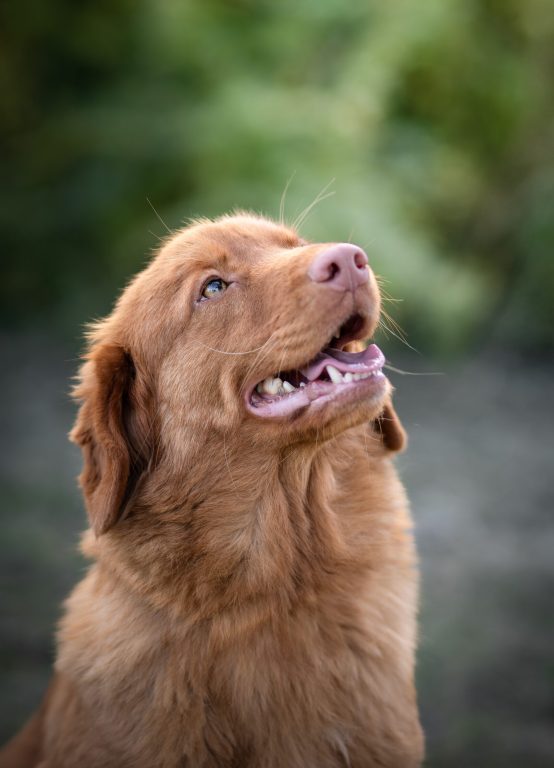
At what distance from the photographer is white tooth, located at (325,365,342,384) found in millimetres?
3111

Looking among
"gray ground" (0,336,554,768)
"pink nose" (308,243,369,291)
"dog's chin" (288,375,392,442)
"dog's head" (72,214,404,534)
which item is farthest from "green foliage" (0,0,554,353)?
"dog's chin" (288,375,392,442)

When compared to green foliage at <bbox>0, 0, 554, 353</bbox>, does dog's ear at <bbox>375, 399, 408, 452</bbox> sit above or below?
below

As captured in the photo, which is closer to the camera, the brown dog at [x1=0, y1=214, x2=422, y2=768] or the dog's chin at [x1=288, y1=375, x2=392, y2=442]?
Result: the dog's chin at [x1=288, y1=375, x2=392, y2=442]

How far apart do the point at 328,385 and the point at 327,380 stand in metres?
0.09

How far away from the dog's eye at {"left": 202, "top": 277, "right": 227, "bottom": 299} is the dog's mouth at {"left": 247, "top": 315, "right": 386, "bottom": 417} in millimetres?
444

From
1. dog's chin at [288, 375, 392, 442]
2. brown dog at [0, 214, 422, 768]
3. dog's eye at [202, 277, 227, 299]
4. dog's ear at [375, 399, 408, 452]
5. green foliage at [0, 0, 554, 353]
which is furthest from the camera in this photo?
green foliage at [0, 0, 554, 353]

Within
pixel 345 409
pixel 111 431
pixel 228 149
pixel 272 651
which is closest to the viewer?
pixel 345 409

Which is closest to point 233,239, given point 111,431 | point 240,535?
point 111,431

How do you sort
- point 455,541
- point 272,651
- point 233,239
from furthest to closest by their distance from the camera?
point 455,541 < point 233,239 < point 272,651

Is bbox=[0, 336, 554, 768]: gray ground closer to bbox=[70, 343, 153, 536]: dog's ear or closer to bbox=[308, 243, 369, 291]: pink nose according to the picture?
bbox=[70, 343, 153, 536]: dog's ear

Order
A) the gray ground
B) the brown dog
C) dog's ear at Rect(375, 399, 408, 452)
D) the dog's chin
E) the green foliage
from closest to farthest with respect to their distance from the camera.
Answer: the dog's chin < the brown dog < dog's ear at Rect(375, 399, 408, 452) < the gray ground < the green foliage

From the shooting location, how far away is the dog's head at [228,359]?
3090 millimetres

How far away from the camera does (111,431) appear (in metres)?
3.45

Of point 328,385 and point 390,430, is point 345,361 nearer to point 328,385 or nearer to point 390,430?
point 328,385
